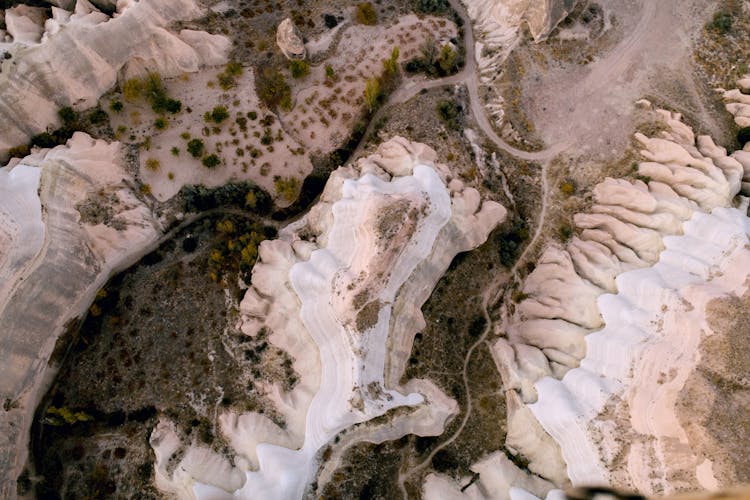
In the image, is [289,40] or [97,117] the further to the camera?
[289,40]

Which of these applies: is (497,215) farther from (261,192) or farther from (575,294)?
(261,192)

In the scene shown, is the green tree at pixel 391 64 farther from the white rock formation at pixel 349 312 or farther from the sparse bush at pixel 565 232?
the sparse bush at pixel 565 232

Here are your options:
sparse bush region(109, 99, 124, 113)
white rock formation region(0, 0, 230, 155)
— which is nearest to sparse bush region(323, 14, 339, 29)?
white rock formation region(0, 0, 230, 155)

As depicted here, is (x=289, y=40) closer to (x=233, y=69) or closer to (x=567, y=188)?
(x=233, y=69)

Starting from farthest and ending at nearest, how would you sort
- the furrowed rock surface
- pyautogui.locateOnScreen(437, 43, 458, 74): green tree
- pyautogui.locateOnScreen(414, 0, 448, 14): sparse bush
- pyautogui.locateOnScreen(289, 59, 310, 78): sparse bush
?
pyautogui.locateOnScreen(414, 0, 448, 14): sparse bush
pyautogui.locateOnScreen(437, 43, 458, 74): green tree
pyautogui.locateOnScreen(289, 59, 310, 78): sparse bush
the furrowed rock surface

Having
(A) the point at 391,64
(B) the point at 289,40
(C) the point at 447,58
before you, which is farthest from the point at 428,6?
(B) the point at 289,40

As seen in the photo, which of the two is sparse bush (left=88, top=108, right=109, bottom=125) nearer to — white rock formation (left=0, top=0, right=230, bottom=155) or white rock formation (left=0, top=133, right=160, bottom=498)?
white rock formation (left=0, top=0, right=230, bottom=155)
